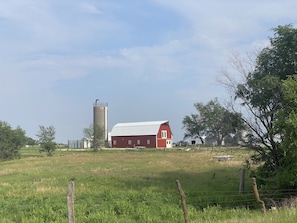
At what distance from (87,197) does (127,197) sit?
1849 mm

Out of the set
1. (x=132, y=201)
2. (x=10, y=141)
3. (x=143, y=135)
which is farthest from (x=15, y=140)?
(x=132, y=201)

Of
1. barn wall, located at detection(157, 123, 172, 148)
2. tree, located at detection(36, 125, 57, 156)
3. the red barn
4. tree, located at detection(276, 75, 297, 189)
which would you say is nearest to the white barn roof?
the red barn

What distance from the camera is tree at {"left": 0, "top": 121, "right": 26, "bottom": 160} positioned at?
59.1 meters

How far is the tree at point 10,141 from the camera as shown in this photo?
59.1 meters

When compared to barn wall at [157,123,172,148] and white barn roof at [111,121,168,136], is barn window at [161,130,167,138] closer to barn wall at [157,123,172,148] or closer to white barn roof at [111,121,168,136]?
barn wall at [157,123,172,148]

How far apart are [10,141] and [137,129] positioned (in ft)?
118

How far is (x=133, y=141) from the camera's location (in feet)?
295

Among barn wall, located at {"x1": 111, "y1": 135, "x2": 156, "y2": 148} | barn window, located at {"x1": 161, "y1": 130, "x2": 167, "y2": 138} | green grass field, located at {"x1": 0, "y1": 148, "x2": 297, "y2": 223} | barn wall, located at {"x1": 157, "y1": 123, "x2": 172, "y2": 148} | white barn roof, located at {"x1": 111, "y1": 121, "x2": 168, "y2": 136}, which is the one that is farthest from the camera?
barn window, located at {"x1": 161, "y1": 130, "x2": 167, "y2": 138}

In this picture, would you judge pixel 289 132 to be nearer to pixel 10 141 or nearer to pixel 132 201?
pixel 132 201

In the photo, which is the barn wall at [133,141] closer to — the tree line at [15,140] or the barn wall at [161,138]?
the barn wall at [161,138]

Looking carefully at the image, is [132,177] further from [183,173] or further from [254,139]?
[254,139]

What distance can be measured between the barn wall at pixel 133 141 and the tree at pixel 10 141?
3145 centimetres

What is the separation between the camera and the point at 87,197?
18406mm

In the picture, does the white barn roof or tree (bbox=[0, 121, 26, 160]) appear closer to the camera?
tree (bbox=[0, 121, 26, 160])
